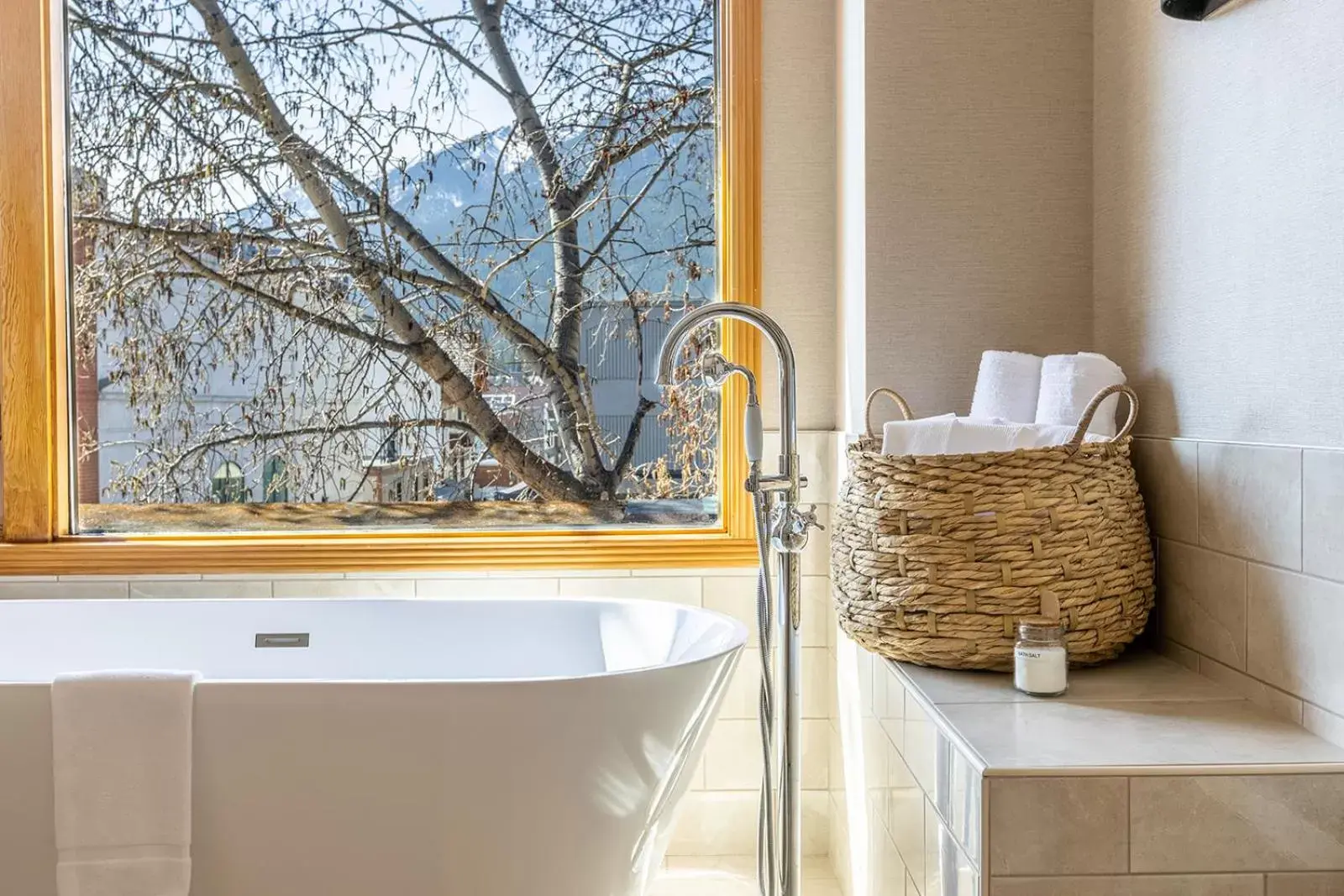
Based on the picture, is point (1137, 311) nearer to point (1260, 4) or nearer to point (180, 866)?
point (1260, 4)

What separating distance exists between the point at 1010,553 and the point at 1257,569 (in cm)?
33

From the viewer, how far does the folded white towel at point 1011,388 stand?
2.00 meters

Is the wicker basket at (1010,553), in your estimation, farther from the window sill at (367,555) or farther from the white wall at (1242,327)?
the window sill at (367,555)

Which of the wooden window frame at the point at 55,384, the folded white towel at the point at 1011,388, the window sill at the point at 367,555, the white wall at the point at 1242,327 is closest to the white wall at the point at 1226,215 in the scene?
the white wall at the point at 1242,327

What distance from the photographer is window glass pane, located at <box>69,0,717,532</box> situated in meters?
2.73

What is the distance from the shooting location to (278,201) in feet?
8.99

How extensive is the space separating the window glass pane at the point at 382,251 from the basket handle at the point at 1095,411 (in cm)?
116

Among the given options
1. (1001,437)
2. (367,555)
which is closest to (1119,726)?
(1001,437)

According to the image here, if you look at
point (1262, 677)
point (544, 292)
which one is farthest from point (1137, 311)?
point (544, 292)

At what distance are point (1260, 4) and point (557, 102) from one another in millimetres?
1663

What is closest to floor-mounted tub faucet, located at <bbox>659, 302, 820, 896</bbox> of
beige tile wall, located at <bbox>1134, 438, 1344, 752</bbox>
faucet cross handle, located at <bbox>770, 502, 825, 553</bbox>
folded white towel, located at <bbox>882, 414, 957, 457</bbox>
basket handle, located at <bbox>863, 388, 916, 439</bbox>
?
faucet cross handle, located at <bbox>770, 502, 825, 553</bbox>

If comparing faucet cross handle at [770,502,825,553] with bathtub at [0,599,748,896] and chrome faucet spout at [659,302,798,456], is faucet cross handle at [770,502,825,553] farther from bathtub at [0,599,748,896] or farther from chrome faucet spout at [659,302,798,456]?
bathtub at [0,599,748,896]

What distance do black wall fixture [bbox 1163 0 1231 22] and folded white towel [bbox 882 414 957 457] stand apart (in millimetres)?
715

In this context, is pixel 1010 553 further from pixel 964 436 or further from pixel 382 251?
pixel 382 251
